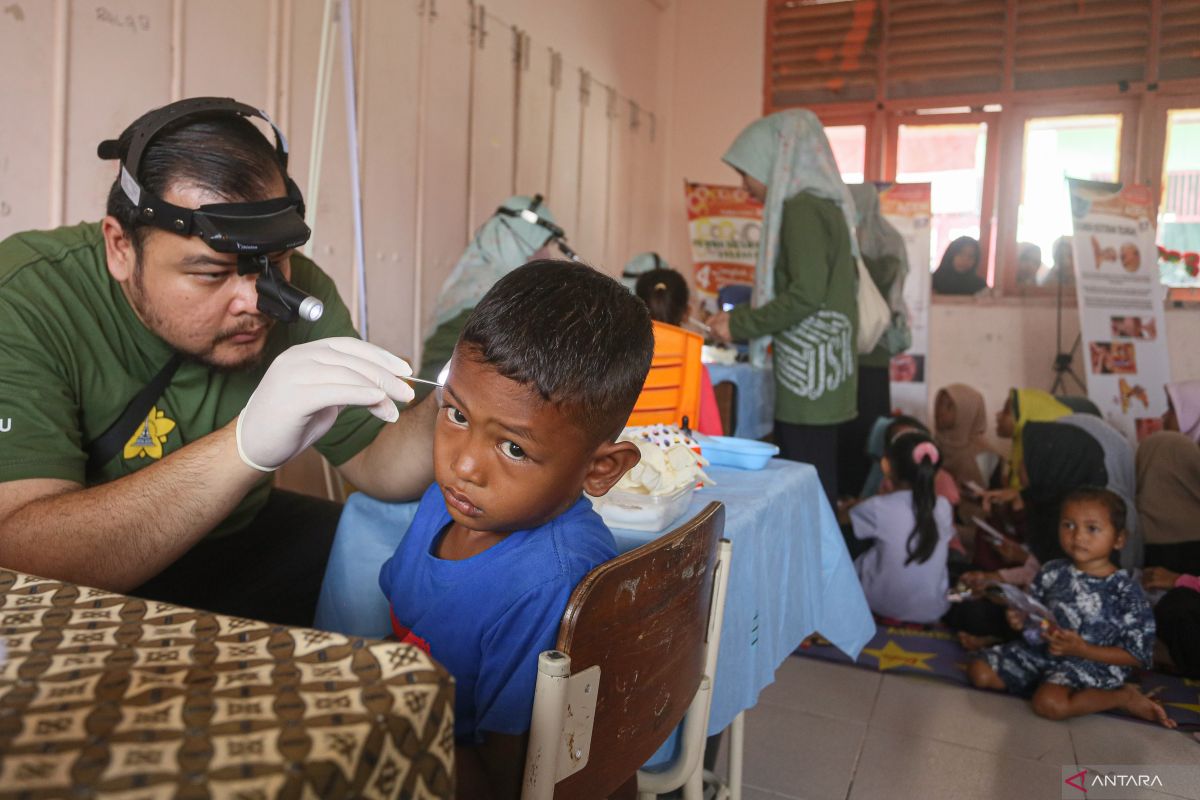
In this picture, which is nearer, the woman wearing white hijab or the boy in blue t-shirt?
the boy in blue t-shirt

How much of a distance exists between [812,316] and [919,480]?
857 millimetres

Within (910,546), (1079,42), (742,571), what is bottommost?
(910,546)

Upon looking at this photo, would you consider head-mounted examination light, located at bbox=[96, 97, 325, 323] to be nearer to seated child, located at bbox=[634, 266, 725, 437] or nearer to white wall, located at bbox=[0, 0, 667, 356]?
white wall, located at bbox=[0, 0, 667, 356]

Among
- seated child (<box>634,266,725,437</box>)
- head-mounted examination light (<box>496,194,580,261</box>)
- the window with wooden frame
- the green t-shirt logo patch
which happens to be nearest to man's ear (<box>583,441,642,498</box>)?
the green t-shirt logo patch

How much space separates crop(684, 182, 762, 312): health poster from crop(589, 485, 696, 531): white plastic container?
5.11 metres

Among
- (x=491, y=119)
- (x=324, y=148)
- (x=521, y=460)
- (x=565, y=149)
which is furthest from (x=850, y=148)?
(x=521, y=460)

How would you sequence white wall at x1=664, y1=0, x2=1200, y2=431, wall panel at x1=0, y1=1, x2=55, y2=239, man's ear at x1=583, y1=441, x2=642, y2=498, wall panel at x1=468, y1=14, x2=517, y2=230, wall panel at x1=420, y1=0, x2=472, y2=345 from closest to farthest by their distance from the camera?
man's ear at x1=583, y1=441, x2=642, y2=498 → wall panel at x1=0, y1=1, x2=55, y2=239 → wall panel at x1=420, y1=0, x2=472, y2=345 → wall panel at x1=468, y1=14, x2=517, y2=230 → white wall at x1=664, y1=0, x2=1200, y2=431

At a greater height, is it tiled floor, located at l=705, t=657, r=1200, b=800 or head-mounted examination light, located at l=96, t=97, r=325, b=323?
head-mounted examination light, located at l=96, t=97, r=325, b=323

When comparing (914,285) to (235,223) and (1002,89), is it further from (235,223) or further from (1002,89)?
(235,223)

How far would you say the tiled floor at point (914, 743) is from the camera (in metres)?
2.21

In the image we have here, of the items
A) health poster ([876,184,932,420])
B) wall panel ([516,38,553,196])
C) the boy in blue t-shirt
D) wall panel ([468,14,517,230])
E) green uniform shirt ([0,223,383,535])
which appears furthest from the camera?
health poster ([876,184,932,420])

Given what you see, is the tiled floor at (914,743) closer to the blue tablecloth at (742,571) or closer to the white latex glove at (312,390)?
the blue tablecloth at (742,571)

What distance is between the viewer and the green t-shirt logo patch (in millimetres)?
1452

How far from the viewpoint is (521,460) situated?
3.19 feet
